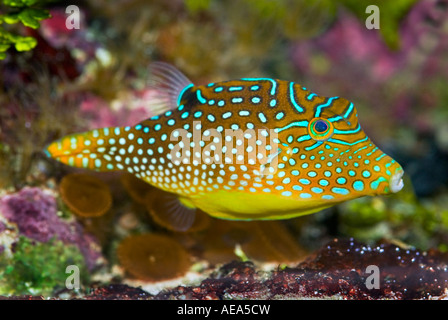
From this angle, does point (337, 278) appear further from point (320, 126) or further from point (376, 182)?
point (320, 126)

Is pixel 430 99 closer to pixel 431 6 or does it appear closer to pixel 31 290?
pixel 431 6

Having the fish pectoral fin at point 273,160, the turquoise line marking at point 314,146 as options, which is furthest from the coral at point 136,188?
the turquoise line marking at point 314,146

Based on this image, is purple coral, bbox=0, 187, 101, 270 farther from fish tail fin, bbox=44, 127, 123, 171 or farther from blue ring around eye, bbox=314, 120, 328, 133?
blue ring around eye, bbox=314, 120, 328, 133

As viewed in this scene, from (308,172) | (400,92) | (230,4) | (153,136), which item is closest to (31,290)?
(153,136)

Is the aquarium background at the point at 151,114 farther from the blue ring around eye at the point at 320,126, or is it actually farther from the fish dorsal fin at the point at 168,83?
the blue ring around eye at the point at 320,126
